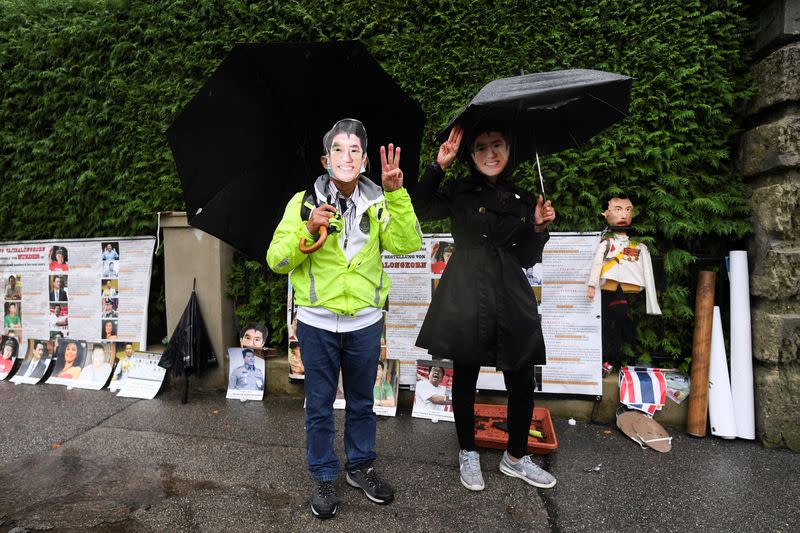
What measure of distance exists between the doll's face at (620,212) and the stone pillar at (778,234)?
82cm

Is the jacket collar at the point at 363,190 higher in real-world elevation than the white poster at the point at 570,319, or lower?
higher

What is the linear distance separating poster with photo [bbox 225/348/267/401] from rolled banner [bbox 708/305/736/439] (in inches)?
138

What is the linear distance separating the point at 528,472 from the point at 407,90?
2968 mm

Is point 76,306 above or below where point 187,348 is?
above

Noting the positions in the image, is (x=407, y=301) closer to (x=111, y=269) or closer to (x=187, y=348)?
(x=187, y=348)

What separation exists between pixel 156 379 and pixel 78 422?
68 centimetres

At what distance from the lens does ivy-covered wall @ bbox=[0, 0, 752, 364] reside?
10.8 ft

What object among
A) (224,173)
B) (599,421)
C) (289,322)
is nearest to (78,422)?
(289,322)

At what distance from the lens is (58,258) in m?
4.50

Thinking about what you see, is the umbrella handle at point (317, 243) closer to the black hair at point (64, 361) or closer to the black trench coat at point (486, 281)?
the black trench coat at point (486, 281)

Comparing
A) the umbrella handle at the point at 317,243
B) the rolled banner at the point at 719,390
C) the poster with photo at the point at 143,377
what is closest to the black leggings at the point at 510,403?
the umbrella handle at the point at 317,243

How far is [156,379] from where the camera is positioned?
4.09 meters

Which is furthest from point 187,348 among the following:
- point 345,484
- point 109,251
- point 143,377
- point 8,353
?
point 8,353

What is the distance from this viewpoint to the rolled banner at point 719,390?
3.10m
